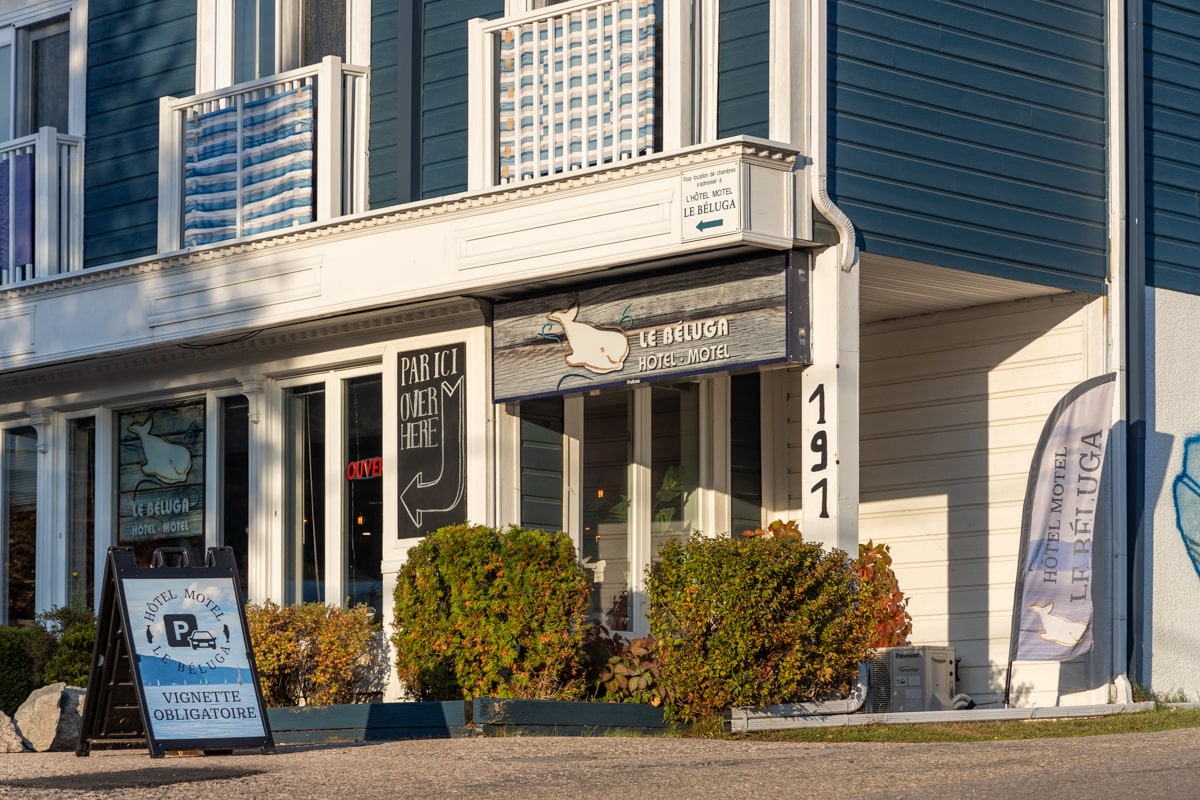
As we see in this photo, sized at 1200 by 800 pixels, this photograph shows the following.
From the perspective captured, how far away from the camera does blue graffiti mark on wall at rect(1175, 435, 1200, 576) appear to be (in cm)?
1440

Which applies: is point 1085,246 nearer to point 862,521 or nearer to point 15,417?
point 862,521

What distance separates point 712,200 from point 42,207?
7323 millimetres

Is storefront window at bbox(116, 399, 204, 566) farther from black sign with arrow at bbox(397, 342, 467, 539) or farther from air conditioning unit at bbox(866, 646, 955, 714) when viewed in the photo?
air conditioning unit at bbox(866, 646, 955, 714)

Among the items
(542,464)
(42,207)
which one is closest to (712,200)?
(542,464)

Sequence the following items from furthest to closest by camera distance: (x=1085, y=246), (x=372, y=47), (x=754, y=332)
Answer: (x=372, y=47)
(x=1085, y=246)
(x=754, y=332)

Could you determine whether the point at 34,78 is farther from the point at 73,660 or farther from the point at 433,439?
the point at 433,439

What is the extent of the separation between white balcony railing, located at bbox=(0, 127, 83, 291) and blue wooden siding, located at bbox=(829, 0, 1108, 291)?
7.46 metres

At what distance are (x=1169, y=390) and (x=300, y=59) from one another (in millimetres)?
7321

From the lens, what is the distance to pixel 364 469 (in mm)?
15180

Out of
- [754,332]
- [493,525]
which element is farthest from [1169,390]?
[493,525]

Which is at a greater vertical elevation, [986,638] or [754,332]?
[754,332]

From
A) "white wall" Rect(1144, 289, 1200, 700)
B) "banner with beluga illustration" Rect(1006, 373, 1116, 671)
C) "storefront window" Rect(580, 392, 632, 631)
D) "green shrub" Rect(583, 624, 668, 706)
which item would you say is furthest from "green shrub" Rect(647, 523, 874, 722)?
"white wall" Rect(1144, 289, 1200, 700)

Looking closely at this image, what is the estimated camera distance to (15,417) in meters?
17.8

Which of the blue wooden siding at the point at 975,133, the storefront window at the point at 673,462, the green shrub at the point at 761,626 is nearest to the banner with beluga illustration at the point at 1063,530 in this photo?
the blue wooden siding at the point at 975,133
